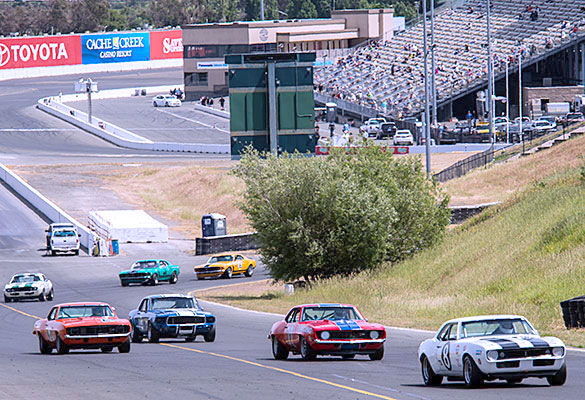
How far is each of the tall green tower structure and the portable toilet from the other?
80.8ft

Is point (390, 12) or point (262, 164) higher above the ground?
point (390, 12)

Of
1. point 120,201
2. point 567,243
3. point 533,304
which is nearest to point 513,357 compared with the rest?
point 533,304

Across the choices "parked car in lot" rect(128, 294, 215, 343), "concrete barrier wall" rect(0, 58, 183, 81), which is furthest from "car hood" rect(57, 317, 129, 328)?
"concrete barrier wall" rect(0, 58, 183, 81)

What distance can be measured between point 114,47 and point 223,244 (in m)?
108

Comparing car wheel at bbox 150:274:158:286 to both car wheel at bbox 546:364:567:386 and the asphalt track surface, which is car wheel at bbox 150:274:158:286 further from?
car wheel at bbox 546:364:567:386

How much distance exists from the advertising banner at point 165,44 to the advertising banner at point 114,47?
108 centimetres

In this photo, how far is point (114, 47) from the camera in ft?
518

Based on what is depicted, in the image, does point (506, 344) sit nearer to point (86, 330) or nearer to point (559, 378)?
point (559, 378)

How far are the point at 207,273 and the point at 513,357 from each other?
32928mm

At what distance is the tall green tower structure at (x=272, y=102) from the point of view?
31.9 meters

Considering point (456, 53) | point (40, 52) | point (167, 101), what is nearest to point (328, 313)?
point (456, 53)

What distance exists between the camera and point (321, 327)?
1836 cm

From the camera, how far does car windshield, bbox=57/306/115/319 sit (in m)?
21.9

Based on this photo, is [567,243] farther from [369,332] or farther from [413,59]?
[413,59]
